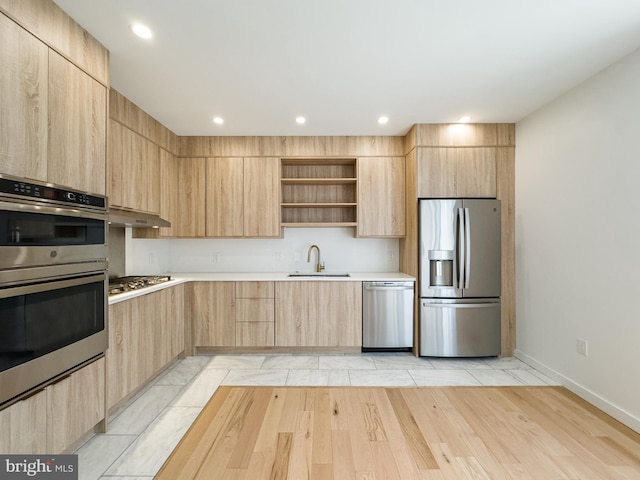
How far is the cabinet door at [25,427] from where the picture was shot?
145 cm

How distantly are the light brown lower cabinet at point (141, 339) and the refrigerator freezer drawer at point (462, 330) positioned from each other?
8.81 ft

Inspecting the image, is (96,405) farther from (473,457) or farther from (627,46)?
(627,46)

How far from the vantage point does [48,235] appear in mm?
1676

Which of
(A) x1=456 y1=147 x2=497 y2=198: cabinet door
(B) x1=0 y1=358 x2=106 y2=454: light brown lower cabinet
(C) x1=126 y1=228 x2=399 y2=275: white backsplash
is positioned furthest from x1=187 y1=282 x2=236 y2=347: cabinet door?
(A) x1=456 y1=147 x2=497 y2=198: cabinet door

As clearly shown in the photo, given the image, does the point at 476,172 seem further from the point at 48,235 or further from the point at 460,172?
the point at 48,235

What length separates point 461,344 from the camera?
3467 millimetres

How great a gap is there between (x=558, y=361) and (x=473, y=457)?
5.36 ft

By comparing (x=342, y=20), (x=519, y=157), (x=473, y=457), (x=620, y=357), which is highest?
(x=342, y=20)

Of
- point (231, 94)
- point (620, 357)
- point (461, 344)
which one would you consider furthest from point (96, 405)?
point (620, 357)

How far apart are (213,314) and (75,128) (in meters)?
2.34

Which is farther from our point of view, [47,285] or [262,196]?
[262,196]

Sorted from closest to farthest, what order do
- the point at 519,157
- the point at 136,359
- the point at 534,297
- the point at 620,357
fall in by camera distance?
1. the point at 620,357
2. the point at 136,359
3. the point at 534,297
4. the point at 519,157

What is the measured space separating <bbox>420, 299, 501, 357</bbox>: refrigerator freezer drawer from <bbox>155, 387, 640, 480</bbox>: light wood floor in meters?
0.70

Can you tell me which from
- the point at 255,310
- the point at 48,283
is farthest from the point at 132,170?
the point at 255,310
